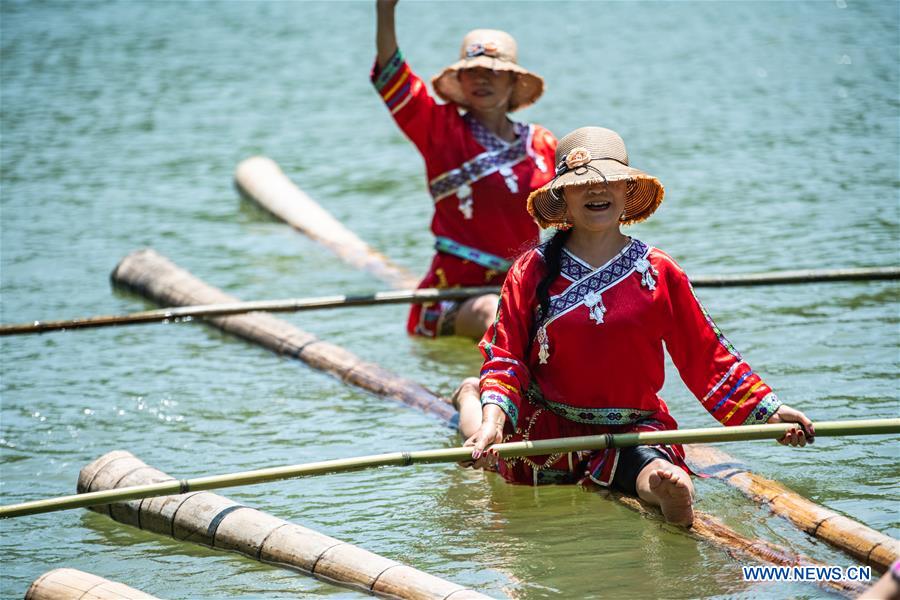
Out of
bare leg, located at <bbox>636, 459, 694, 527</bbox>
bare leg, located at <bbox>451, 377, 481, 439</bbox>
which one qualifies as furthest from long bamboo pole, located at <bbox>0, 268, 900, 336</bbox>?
bare leg, located at <bbox>636, 459, 694, 527</bbox>

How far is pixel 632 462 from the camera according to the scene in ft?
15.1

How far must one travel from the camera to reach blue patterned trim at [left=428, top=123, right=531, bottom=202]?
680 centimetres

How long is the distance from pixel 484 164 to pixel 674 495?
9.25 ft

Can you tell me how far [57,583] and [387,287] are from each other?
182 inches

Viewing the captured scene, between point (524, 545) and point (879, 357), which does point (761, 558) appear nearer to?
point (524, 545)

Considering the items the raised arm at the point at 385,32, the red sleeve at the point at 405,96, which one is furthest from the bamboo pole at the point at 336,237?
the raised arm at the point at 385,32

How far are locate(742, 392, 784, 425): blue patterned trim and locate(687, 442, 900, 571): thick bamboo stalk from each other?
381mm

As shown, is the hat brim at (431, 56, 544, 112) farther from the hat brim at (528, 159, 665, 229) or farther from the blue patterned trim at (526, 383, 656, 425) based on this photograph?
the blue patterned trim at (526, 383, 656, 425)

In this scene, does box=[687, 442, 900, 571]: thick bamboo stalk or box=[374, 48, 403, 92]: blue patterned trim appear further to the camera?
box=[374, 48, 403, 92]: blue patterned trim

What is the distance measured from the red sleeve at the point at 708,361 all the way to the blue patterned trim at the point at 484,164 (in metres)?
2.36

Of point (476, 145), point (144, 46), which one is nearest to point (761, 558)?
point (476, 145)

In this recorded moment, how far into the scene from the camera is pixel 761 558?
4.25 m

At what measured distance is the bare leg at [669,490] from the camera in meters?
4.29

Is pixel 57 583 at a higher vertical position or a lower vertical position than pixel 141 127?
lower
